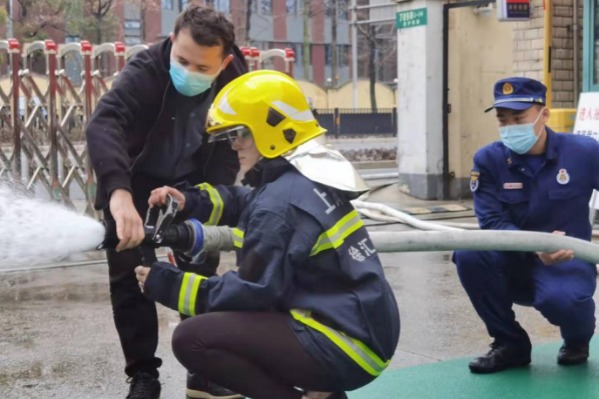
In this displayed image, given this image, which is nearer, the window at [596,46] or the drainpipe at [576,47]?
the window at [596,46]

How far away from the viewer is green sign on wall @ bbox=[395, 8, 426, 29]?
40.5 feet

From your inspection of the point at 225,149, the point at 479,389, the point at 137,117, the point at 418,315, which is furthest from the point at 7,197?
the point at 418,315

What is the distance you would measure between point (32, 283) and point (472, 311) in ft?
11.0

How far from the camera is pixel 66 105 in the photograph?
A: 11656 mm

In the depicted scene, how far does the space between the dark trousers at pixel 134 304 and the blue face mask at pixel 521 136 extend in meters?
1.48

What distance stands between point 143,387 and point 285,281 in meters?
1.40

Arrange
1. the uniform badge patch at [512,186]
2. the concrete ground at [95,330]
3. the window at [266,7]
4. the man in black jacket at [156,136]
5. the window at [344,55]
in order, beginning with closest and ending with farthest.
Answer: the man in black jacket at [156,136], the uniform badge patch at [512,186], the concrete ground at [95,330], the window at [266,7], the window at [344,55]

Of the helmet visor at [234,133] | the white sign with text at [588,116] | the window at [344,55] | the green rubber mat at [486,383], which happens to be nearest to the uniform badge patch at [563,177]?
the green rubber mat at [486,383]

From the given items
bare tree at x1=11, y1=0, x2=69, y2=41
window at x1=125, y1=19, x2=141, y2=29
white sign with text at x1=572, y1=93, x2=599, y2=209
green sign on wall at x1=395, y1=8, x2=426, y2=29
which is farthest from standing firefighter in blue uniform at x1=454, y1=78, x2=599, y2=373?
window at x1=125, y1=19, x2=141, y2=29

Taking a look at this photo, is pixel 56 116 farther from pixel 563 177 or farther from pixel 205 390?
pixel 563 177

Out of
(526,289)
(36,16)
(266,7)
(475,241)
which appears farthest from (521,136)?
(266,7)

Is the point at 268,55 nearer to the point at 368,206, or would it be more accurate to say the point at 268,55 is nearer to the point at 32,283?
the point at 368,206

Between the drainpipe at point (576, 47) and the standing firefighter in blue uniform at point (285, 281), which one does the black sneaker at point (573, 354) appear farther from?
the drainpipe at point (576, 47)

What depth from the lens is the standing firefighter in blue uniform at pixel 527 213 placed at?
4.47m
